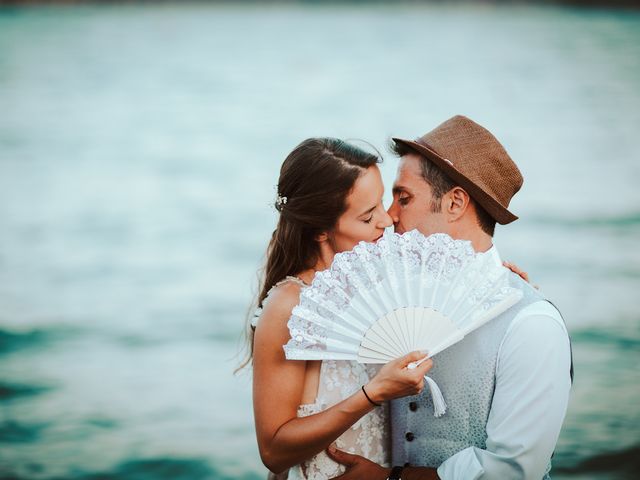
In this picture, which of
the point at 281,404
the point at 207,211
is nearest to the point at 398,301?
the point at 281,404

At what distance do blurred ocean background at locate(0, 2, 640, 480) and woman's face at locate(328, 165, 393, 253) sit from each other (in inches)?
144

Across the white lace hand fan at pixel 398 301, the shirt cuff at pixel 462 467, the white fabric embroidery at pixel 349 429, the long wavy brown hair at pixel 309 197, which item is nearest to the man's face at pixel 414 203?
the long wavy brown hair at pixel 309 197

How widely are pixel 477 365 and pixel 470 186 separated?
573 mm

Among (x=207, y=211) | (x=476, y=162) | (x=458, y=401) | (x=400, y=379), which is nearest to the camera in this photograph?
(x=400, y=379)

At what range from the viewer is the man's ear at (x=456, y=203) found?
9.49 ft

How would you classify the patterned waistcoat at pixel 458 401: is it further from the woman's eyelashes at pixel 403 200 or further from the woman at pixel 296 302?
the woman's eyelashes at pixel 403 200

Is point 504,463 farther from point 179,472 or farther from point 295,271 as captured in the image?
point 179,472

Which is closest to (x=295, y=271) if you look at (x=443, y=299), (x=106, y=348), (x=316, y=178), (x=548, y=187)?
(x=316, y=178)

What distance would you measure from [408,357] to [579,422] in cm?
471

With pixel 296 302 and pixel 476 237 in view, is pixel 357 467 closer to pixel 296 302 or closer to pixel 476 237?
pixel 296 302

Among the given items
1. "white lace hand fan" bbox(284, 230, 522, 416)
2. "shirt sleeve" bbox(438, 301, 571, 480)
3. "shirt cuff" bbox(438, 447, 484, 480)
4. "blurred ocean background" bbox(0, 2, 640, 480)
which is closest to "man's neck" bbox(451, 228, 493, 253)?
"white lace hand fan" bbox(284, 230, 522, 416)

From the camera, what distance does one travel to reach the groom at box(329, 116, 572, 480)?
2.55 metres

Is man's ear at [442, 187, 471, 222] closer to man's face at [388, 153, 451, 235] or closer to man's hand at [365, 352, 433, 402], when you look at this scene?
man's face at [388, 153, 451, 235]

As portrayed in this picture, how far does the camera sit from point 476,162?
288 cm
